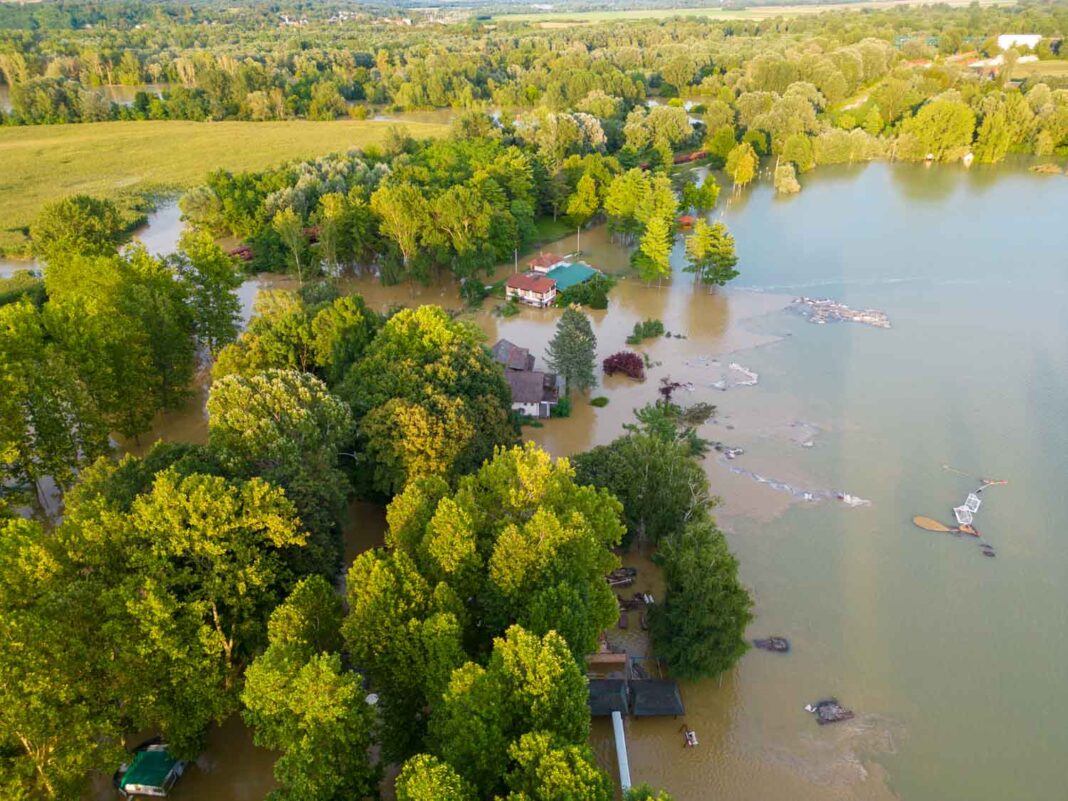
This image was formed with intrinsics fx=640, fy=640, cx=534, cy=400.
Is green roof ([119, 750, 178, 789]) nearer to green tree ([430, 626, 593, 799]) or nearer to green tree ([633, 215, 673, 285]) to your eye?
green tree ([430, 626, 593, 799])

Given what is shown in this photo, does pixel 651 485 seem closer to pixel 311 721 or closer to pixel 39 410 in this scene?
pixel 311 721

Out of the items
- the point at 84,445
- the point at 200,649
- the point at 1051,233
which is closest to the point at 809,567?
the point at 200,649

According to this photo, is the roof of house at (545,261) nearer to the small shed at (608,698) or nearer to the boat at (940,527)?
the boat at (940,527)

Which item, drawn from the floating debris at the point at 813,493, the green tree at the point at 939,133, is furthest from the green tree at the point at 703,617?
the green tree at the point at 939,133

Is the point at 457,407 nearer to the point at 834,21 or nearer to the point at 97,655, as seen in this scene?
the point at 97,655

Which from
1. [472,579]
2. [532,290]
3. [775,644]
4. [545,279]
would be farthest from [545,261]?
[472,579]

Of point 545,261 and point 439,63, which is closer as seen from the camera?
point 545,261

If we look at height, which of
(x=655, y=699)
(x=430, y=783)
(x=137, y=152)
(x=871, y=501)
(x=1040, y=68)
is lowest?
(x=871, y=501)
